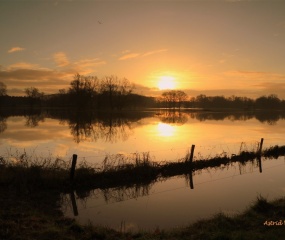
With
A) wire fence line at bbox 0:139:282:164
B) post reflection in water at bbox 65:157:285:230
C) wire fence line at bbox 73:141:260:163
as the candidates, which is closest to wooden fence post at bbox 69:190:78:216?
post reflection in water at bbox 65:157:285:230

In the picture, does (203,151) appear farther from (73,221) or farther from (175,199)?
(73,221)

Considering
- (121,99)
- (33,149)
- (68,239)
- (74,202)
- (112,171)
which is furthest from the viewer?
(121,99)

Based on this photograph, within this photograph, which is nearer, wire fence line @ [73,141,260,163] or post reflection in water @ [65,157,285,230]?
post reflection in water @ [65,157,285,230]

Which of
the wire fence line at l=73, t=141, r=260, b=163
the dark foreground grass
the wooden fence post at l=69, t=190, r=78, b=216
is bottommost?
the wooden fence post at l=69, t=190, r=78, b=216

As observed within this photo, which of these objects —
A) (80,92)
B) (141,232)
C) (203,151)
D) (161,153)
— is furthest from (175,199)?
(80,92)

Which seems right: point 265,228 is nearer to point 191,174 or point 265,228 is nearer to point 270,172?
point 191,174

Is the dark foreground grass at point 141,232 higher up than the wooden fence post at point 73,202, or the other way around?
the dark foreground grass at point 141,232

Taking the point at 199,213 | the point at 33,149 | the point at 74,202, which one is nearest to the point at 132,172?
the point at 74,202

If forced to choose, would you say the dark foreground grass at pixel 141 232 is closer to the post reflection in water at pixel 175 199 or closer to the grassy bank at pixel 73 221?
the grassy bank at pixel 73 221

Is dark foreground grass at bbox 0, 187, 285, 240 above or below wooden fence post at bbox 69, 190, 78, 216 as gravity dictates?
above

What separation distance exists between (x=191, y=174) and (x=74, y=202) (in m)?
8.69

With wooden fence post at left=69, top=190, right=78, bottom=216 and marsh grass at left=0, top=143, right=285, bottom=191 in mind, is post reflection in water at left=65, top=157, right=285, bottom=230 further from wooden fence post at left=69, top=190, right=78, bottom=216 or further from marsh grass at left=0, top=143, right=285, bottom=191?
marsh grass at left=0, top=143, right=285, bottom=191

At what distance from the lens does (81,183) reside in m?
15.0

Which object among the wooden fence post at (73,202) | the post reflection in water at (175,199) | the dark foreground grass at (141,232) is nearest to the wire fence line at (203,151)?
the post reflection in water at (175,199)
